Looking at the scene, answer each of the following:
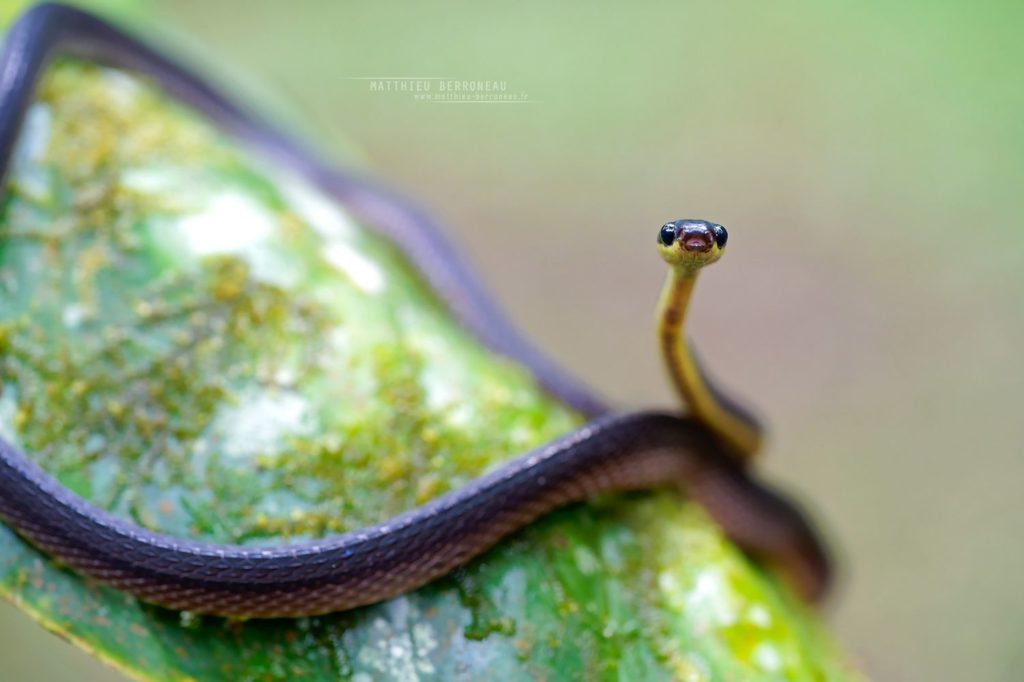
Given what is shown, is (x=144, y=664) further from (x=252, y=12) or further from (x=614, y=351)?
(x=252, y=12)

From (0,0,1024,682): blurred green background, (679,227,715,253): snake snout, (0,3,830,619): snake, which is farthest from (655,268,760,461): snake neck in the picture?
(0,0,1024,682): blurred green background

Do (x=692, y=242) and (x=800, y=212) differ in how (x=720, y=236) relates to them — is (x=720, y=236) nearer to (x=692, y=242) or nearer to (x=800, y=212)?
(x=692, y=242)

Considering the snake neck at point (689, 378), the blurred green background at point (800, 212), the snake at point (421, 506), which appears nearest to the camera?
the snake at point (421, 506)

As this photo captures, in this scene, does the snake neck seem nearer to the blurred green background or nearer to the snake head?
the snake head

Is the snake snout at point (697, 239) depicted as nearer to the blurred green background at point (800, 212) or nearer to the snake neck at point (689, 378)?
the snake neck at point (689, 378)

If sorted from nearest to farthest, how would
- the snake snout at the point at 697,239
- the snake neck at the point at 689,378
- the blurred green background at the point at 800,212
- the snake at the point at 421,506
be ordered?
1. the snake at the point at 421,506
2. the snake snout at the point at 697,239
3. the snake neck at the point at 689,378
4. the blurred green background at the point at 800,212

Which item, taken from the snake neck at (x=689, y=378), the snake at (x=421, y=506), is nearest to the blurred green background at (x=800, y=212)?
the snake at (x=421, y=506)
